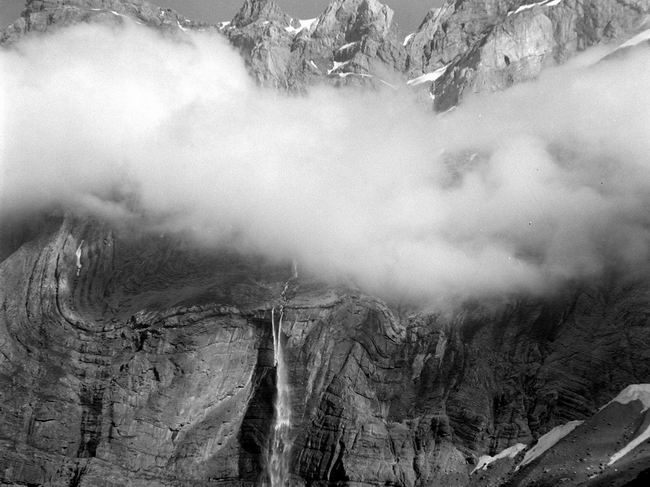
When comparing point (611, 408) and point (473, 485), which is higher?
point (611, 408)

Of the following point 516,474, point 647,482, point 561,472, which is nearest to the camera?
point 647,482

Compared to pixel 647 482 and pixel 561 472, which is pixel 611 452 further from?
pixel 647 482

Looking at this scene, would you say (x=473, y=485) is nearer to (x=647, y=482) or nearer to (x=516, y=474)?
(x=516, y=474)

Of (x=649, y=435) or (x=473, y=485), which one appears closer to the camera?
(x=649, y=435)

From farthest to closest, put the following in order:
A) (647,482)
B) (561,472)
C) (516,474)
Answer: (516,474), (561,472), (647,482)

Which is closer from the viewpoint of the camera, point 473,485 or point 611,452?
point 611,452

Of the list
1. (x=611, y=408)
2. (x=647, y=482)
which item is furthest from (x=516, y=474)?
(x=647, y=482)

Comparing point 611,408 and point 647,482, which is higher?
point 611,408

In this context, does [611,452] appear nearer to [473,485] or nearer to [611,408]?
[611,408]

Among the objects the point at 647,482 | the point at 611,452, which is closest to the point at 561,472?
the point at 611,452
